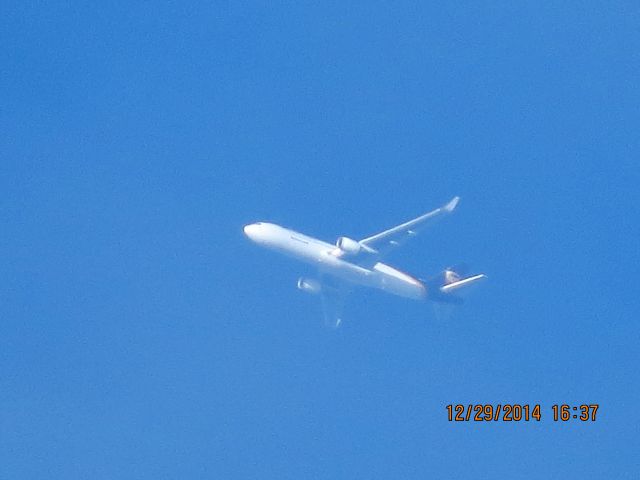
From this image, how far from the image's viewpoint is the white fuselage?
81.8m

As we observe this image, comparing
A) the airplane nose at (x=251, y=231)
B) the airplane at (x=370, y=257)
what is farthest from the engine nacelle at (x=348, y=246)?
the airplane nose at (x=251, y=231)

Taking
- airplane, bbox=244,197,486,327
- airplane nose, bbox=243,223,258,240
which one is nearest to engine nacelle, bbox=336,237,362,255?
airplane, bbox=244,197,486,327

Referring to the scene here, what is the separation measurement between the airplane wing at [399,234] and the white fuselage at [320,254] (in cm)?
123

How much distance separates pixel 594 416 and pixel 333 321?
2726cm

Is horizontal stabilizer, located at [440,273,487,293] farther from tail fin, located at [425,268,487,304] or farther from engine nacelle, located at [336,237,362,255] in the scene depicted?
engine nacelle, located at [336,237,362,255]

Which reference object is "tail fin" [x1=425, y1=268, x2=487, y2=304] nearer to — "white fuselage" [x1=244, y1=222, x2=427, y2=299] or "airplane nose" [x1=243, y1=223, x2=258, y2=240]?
"white fuselage" [x1=244, y1=222, x2=427, y2=299]

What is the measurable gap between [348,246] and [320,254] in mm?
2695

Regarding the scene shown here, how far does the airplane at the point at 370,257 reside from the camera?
265 ft

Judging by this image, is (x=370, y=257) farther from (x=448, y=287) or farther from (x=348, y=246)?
(x=448, y=287)

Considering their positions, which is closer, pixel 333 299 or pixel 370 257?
pixel 370 257

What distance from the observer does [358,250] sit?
80.8 metres

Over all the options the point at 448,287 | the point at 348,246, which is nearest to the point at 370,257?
the point at 348,246

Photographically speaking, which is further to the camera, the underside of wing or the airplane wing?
the underside of wing

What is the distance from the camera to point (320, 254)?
268ft
